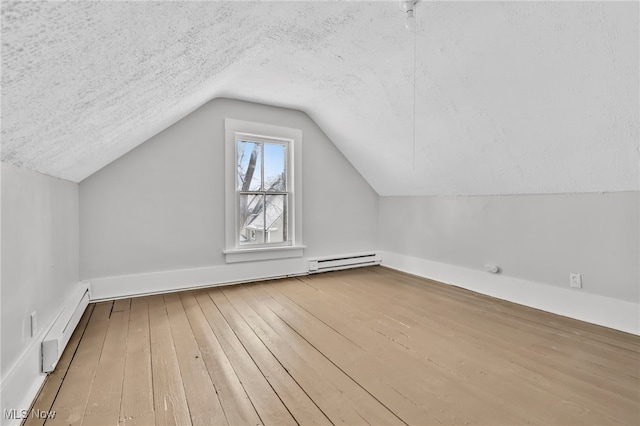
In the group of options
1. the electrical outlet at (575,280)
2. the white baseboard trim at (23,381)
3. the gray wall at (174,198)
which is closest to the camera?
the white baseboard trim at (23,381)

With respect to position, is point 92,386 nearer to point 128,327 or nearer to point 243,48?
point 128,327

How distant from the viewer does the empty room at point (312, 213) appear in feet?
4.67

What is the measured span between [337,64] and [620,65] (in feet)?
6.09

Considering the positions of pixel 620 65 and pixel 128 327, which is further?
pixel 128 327

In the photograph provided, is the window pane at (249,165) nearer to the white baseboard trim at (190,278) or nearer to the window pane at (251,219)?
Answer: the window pane at (251,219)

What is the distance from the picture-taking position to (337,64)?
269cm

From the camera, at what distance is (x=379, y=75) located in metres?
2.74

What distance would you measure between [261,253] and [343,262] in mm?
1275

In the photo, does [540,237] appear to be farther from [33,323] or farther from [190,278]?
[33,323]

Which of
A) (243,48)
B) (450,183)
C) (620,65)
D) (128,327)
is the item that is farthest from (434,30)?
(128,327)

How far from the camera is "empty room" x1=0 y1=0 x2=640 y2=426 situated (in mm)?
1424

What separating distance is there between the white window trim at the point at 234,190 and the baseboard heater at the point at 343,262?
0.99ft

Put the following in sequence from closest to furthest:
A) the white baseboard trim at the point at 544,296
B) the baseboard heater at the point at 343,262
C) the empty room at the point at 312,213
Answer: the empty room at the point at 312,213, the white baseboard trim at the point at 544,296, the baseboard heater at the point at 343,262

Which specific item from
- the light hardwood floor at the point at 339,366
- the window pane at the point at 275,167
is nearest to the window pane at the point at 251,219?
the window pane at the point at 275,167
